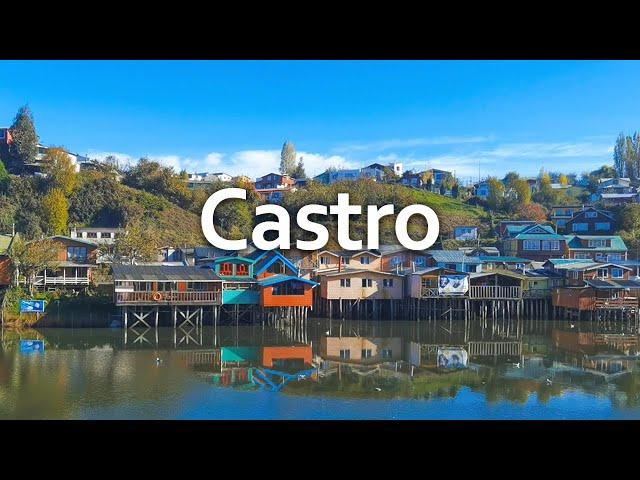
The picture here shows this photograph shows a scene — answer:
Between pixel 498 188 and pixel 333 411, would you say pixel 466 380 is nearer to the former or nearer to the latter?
pixel 333 411

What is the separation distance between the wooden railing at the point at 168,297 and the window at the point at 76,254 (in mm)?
6743

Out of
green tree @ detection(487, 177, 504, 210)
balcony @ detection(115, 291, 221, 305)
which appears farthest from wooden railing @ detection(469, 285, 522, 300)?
green tree @ detection(487, 177, 504, 210)

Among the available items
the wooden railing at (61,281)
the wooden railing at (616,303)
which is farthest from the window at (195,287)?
the wooden railing at (616,303)

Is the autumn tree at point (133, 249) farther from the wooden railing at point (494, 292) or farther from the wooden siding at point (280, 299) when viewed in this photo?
the wooden railing at point (494, 292)

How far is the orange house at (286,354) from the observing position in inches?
788

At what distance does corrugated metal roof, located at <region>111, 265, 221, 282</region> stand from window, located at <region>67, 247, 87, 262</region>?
3702mm

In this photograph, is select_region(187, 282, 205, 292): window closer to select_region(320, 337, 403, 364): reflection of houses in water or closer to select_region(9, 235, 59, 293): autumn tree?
select_region(320, 337, 403, 364): reflection of houses in water

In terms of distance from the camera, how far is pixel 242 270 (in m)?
29.8

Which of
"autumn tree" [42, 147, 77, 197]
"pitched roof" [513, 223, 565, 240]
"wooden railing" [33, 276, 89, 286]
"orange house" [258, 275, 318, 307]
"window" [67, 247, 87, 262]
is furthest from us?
"autumn tree" [42, 147, 77, 197]

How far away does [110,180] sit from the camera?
50156mm

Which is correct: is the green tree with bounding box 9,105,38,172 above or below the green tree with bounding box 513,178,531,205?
above

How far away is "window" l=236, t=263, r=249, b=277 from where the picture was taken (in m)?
29.7

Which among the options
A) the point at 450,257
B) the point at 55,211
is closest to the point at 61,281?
the point at 55,211

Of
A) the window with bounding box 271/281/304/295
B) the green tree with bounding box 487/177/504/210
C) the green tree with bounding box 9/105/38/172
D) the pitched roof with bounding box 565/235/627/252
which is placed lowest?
the window with bounding box 271/281/304/295
